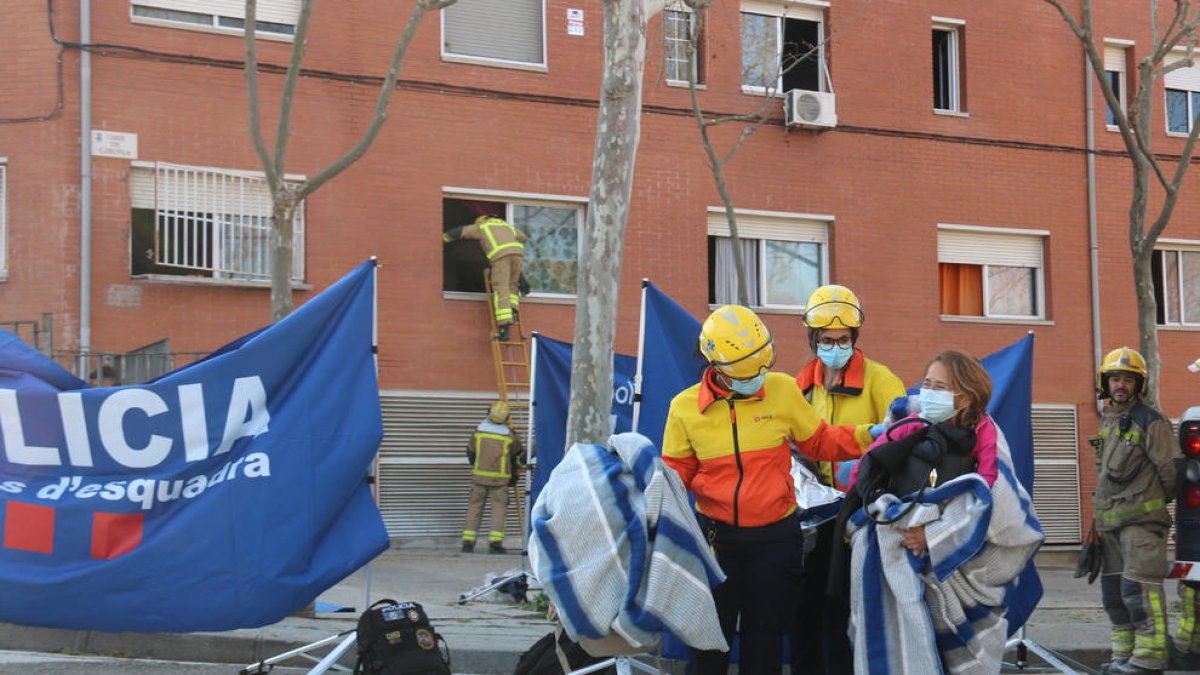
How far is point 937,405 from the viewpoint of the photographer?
5316mm

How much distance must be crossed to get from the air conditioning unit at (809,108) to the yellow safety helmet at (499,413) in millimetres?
6015

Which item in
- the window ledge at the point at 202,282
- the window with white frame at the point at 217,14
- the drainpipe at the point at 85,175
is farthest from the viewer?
the window with white frame at the point at 217,14

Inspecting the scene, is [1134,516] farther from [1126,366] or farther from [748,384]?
[748,384]

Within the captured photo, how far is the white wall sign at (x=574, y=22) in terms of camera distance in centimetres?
1748

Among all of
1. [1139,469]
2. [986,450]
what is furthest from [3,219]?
[986,450]

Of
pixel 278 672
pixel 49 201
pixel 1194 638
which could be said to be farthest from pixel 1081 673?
pixel 49 201

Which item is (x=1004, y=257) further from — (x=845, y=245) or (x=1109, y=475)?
(x=1109, y=475)

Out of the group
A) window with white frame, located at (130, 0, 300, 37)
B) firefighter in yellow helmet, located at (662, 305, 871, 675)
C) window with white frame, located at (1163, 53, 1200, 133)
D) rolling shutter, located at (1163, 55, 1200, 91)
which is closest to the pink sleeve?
firefighter in yellow helmet, located at (662, 305, 871, 675)

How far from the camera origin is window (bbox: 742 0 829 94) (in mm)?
18625

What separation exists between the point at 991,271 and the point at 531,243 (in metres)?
7.29

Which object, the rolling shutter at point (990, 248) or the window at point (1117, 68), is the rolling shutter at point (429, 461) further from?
the window at point (1117, 68)

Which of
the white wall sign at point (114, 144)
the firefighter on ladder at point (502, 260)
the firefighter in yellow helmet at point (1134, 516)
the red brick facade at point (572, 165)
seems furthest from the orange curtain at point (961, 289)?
the firefighter in yellow helmet at point (1134, 516)

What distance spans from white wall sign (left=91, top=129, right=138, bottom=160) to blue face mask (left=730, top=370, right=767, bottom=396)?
11.3 metres

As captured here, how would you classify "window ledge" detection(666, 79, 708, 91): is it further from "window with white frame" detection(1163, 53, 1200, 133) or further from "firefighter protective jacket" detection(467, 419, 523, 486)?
"window with white frame" detection(1163, 53, 1200, 133)
